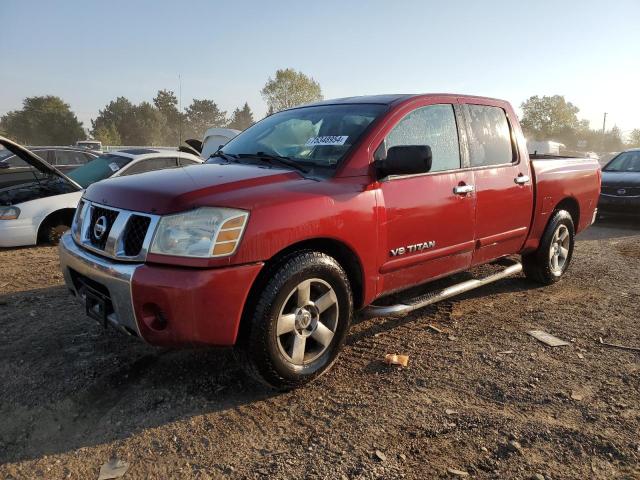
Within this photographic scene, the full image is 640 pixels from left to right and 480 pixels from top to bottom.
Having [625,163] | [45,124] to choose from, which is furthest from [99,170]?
[45,124]

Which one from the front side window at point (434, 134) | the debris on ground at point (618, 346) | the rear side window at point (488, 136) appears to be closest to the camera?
the front side window at point (434, 134)

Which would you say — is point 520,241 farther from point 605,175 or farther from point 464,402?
point 605,175

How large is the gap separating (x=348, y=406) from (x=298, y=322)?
0.55 m

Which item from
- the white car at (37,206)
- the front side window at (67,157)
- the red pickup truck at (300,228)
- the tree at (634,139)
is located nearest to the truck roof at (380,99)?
the red pickup truck at (300,228)

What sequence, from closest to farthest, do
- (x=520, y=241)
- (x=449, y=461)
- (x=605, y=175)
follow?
(x=449, y=461) → (x=520, y=241) → (x=605, y=175)

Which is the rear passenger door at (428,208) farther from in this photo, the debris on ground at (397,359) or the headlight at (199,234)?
the headlight at (199,234)

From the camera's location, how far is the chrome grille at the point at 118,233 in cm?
259

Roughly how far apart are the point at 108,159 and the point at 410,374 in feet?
22.5

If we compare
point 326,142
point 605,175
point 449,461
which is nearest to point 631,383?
point 449,461

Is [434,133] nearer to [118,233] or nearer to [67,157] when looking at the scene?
[118,233]

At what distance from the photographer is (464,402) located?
2.86m

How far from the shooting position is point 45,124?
2571 inches

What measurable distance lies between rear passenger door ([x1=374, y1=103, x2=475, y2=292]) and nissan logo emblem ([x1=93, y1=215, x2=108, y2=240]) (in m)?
1.67

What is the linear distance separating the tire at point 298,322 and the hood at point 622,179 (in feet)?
29.4
